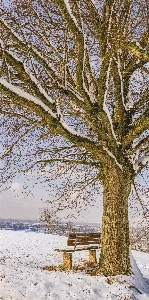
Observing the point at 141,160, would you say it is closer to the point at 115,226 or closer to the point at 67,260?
the point at 115,226

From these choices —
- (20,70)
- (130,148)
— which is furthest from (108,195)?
(20,70)

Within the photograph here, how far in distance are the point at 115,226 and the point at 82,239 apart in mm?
3405

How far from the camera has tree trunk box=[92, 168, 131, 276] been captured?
7.55 metres

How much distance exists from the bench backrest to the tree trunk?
2.55 metres

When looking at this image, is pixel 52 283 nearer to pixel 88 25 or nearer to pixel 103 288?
pixel 103 288

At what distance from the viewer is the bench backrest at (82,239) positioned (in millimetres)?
10344

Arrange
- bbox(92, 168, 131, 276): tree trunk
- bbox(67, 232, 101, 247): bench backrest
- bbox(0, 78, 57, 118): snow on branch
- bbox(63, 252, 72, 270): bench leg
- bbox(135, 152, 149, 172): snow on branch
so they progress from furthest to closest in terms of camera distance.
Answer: bbox(67, 232, 101, 247): bench backrest, bbox(63, 252, 72, 270): bench leg, bbox(135, 152, 149, 172): snow on branch, bbox(92, 168, 131, 276): tree trunk, bbox(0, 78, 57, 118): snow on branch

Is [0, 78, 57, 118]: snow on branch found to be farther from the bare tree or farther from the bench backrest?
the bench backrest

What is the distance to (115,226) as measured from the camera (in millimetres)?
7664

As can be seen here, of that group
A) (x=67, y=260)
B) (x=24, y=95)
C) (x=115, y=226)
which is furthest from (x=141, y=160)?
(x=24, y=95)

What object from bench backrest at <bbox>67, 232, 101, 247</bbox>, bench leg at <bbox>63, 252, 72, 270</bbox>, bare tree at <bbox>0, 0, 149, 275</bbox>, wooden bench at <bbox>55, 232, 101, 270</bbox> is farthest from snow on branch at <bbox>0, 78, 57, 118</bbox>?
bench backrest at <bbox>67, 232, 101, 247</bbox>

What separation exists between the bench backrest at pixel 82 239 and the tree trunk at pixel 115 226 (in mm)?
2548

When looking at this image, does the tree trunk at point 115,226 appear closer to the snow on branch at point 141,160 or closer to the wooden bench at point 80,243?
the snow on branch at point 141,160

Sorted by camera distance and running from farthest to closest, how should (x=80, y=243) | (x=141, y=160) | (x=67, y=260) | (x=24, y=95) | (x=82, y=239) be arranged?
1. (x=82, y=239)
2. (x=80, y=243)
3. (x=67, y=260)
4. (x=141, y=160)
5. (x=24, y=95)
